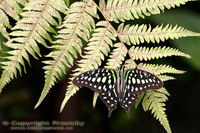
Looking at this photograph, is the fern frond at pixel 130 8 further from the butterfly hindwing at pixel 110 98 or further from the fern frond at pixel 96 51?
the butterfly hindwing at pixel 110 98

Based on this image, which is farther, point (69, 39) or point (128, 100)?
point (69, 39)

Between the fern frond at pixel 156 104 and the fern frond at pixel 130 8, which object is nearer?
the fern frond at pixel 156 104

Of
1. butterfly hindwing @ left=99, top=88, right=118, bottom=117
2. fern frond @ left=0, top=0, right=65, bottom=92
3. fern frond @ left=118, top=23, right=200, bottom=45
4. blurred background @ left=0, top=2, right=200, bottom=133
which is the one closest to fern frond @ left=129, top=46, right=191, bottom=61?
fern frond @ left=118, top=23, right=200, bottom=45

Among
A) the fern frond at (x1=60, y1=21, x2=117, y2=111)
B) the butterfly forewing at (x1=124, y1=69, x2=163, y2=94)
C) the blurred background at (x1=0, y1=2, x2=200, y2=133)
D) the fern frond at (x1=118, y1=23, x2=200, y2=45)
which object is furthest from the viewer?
the blurred background at (x1=0, y1=2, x2=200, y2=133)

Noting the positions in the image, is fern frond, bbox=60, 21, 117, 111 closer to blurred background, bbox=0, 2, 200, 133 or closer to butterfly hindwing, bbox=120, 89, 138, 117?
butterfly hindwing, bbox=120, 89, 138, 117

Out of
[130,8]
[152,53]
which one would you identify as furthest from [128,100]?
[130,8]

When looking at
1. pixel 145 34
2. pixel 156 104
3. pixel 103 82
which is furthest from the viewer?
pixel 145 34

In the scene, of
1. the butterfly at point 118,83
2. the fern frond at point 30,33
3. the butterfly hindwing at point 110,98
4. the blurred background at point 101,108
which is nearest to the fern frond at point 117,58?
the butterfly at point 118,83

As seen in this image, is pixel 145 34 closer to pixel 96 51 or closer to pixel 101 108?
pixel 96 51
